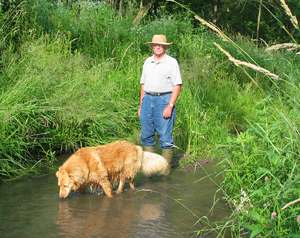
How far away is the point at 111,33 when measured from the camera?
12.6 m

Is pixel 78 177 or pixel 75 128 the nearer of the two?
pixel 78 177

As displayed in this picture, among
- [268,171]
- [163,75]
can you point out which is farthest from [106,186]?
[268,171]

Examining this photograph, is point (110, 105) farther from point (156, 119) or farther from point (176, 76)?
point (176, 76)

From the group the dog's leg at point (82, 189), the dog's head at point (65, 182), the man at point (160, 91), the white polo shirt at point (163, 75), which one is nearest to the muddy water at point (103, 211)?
the dog's leg at point (82, 189)

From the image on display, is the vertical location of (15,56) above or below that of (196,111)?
above

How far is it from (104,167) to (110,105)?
350 centimetres

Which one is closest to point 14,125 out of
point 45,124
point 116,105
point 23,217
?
point 45,124

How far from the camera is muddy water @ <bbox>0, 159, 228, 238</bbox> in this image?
4453mm

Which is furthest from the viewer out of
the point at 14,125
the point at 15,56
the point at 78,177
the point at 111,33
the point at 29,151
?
the point at 111,33

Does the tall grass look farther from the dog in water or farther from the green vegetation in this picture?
the dog in water

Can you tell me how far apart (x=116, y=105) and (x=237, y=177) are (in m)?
4.95

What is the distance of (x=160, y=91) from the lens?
6.68 meters

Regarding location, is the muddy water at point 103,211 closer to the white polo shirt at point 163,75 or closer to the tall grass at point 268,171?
the tall grass at point 268,171

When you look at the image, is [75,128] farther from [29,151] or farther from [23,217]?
[23,217]
